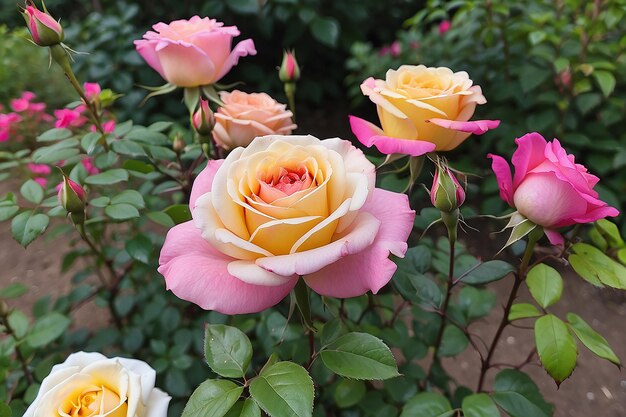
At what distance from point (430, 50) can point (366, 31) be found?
2.99ft

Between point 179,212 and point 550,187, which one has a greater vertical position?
point 550,187

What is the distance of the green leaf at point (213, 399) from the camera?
433 mm

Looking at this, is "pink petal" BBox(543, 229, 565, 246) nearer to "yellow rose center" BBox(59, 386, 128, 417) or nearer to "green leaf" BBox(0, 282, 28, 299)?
"yellow rose center" BBox(59, 386, 128, 417)

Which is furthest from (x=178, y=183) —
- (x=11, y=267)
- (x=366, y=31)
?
(x=366, y=31)

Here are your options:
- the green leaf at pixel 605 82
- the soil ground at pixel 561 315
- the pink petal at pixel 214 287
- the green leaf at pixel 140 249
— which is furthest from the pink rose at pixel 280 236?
the green leaf at pixel 605 82

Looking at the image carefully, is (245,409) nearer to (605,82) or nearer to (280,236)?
(280,236)

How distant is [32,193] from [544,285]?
73cm

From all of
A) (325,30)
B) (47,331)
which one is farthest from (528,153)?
(325,30)

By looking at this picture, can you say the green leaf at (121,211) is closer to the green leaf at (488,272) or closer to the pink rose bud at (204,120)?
the pink rose bud at (204,120)

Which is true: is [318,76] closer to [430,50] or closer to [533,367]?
[430,50]

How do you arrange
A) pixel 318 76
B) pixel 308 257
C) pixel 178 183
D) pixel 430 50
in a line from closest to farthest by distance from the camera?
pixel 308 257
pixel 178 183
pixel 430 50
pixel 318 76

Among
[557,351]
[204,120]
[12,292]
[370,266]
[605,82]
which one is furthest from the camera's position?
[605,82]

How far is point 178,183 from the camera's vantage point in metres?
0.76

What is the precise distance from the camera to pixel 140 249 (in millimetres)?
770
